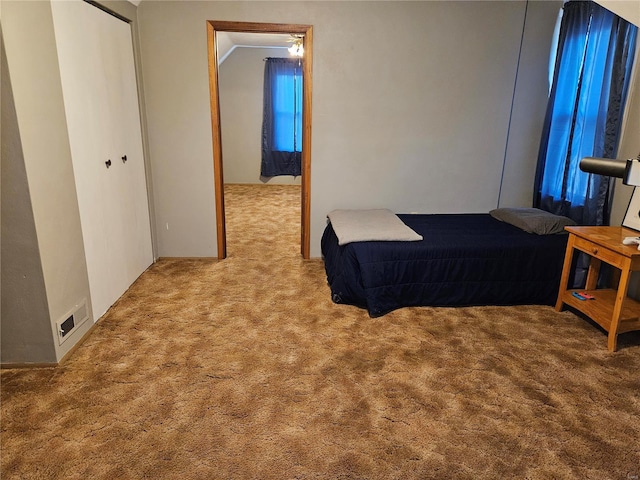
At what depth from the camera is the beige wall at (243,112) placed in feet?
23.5

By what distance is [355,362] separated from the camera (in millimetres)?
2381

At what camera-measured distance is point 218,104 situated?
12.0 ft

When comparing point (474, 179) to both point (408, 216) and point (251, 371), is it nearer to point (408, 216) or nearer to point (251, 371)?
point (408, 216)

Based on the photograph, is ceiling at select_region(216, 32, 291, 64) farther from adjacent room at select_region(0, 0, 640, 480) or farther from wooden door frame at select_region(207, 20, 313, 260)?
adjacent room at select_region(0, 0, 640, 480)

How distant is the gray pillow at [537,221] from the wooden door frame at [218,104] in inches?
67.9

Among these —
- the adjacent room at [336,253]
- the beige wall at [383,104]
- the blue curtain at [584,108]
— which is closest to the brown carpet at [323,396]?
the adjacent room at [336,253]

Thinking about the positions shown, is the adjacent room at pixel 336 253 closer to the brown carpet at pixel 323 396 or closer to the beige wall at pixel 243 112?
the brown carpet at pixel 323 396

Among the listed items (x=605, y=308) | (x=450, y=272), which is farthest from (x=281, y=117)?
(x=605, y=308)

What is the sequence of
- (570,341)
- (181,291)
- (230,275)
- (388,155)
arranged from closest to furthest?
1. (570,341)
2. (181,291)
3. (230,275)
4. (388,155)

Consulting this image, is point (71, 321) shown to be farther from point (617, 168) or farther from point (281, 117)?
point (281, 117)

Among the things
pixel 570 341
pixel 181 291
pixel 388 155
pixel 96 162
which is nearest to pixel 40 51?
pixel 96 162

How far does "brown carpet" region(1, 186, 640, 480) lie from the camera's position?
5.58ft

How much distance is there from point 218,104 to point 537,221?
2.74 metres

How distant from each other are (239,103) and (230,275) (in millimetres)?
4595
